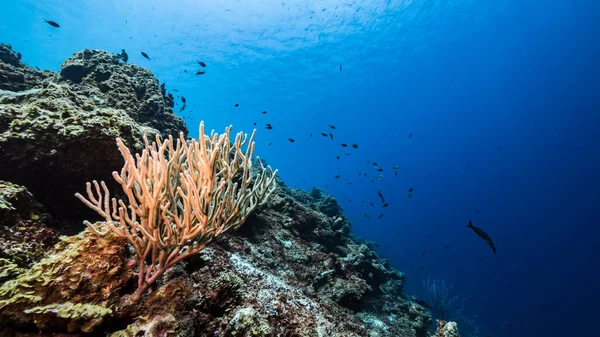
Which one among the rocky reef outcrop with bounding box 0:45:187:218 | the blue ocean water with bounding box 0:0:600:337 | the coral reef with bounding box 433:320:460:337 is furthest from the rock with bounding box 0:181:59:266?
the blue ocean water with bounding box 0:0:600:337

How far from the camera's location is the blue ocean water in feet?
122

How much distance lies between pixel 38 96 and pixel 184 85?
210 ft

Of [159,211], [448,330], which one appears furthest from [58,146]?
[448,330]

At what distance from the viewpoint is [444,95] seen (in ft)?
213

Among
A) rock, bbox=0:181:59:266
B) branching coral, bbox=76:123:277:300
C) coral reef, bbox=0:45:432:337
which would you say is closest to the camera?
coral reef, bbox=0:45:432:337

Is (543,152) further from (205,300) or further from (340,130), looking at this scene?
(205,300)

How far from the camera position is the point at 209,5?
35750 millimetres

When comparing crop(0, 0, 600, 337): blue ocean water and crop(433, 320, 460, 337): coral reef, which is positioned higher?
crop(0, 0, 600, 337): blue ocean water

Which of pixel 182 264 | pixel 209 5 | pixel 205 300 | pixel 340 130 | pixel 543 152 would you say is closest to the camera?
pixel 205 300

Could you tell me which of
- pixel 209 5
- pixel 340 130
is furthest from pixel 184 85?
pixel 340 130

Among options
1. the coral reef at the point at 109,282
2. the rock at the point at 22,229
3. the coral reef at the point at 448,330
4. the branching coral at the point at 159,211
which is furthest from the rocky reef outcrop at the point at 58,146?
the coral reef at the point at 448,330

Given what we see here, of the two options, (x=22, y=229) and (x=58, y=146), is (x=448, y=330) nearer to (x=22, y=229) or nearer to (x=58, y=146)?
(x=22, y=229)

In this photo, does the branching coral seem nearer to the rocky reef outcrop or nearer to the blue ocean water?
the rocky reef outcrop

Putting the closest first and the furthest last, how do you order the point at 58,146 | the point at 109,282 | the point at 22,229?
the point at 109,282 → the point at 22,229 → the point at 58,146
